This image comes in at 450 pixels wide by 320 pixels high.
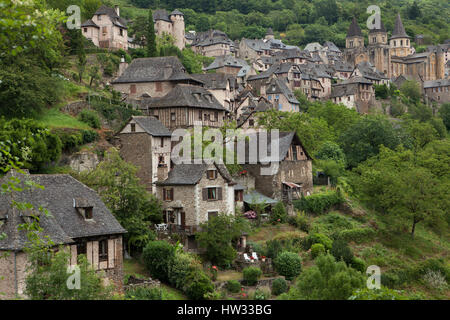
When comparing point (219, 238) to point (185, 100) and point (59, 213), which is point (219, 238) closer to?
point (59, 213)

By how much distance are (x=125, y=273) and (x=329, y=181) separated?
30.2m

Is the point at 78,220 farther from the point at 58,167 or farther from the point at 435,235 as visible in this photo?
the point at 435,235

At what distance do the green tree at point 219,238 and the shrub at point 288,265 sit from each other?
3.30 meters

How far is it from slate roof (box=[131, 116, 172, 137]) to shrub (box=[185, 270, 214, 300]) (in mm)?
17164

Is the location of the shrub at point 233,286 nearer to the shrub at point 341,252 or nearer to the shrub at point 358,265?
the shrub at point 341,252

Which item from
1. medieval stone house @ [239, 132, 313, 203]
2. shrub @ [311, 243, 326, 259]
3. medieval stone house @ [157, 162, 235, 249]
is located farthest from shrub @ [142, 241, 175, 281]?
medieval stone house @ [239, 132, 313, 203]

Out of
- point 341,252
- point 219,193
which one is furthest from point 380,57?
point 219,193

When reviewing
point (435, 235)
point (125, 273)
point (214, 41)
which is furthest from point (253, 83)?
point (125, 273)

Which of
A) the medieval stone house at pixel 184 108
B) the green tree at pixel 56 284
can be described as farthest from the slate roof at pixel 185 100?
the green tree at pixel 56 284

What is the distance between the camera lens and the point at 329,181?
57.1 meters

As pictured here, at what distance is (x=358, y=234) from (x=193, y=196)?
17472 mm

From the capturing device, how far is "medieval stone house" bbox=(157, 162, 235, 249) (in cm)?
3938

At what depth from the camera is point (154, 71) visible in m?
62.0

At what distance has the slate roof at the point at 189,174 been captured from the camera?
3991 centimetres
